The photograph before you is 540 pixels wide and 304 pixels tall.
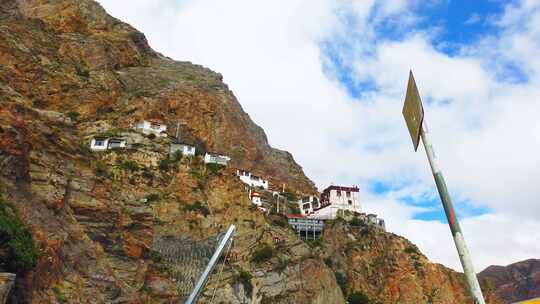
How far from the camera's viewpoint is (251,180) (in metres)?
89.0

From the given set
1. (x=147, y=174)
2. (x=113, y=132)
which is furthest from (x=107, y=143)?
(x=147, y=174)

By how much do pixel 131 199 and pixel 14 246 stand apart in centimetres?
2390

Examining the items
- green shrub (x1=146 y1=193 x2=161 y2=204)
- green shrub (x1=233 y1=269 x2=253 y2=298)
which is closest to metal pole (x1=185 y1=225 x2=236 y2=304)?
green shrub (x1=233 y1=269 x2=253 y2=298)

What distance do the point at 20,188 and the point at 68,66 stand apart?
5682cm

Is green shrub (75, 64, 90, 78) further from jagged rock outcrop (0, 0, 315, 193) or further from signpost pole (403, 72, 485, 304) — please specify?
signpost pole (403, 72, 485, 304)

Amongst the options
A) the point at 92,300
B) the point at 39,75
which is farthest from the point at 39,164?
the point at 39,75

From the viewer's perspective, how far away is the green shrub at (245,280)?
48.3 metres

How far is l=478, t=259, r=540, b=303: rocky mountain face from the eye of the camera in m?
177

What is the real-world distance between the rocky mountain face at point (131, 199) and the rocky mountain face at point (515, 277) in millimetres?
129152

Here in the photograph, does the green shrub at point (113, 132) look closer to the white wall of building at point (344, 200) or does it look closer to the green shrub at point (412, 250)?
the white wall of building at point (344, 200)

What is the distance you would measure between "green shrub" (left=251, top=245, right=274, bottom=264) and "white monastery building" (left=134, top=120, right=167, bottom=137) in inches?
1192

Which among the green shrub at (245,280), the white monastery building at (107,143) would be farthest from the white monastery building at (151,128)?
the green shrub at (245,280)

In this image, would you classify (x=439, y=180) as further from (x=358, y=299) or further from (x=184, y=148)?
(x=184, y=148)

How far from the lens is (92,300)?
1128 inches
